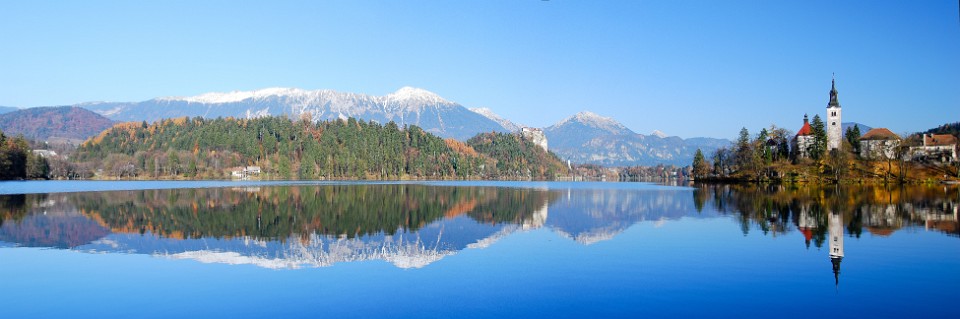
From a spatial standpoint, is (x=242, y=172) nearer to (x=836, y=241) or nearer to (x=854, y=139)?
(x=854, y=139)

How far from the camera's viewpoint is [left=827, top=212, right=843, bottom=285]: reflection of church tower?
67.7ft

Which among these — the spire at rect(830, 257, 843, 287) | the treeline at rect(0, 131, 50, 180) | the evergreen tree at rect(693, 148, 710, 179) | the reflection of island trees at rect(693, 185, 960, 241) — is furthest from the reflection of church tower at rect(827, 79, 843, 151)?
the treeline at rect(0, 131, 50, 180)

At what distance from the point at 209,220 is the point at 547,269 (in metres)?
24.4

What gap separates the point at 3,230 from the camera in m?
32.2

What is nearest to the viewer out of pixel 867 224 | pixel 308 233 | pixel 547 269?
pixel 547 269

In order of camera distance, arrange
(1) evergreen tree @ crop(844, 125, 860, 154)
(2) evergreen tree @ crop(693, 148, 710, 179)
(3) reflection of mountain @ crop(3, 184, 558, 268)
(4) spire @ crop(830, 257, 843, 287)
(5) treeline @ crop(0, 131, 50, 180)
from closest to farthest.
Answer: (4) spire @ crop(830, 257, 843, 287) < (3) reflection of mountain @ crop(3, 184, 558, 268) < (1) evergreen tree @ crop(844, 125, 860, 154) < (5) treeline @ crop(0, 131, 50, 180) < (2) evergreen tree @ crop(693, 148, 710, 179)

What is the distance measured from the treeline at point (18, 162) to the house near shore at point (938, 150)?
604 ft

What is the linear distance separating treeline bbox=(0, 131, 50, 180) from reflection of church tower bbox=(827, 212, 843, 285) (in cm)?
15420

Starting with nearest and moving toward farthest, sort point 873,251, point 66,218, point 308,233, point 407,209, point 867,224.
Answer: point 873,251
point 308,233
point 867,224
point 66,218
point 407,209

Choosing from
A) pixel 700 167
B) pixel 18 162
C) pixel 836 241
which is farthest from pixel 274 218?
pixel 700 167

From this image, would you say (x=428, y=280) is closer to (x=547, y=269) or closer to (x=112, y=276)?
(x=547, y=269)

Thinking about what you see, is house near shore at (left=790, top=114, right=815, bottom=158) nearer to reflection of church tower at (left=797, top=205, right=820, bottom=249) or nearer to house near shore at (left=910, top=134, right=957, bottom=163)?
house near shore at (left=910, top=134, right=957, bottom=163)

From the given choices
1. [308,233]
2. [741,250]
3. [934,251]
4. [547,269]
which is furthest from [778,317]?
[308,233]

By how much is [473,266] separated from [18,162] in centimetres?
16074
